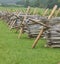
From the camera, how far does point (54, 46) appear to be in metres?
21.1

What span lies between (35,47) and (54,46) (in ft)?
3.01

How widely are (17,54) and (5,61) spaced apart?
78.2 inches

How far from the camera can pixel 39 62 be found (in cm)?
1662

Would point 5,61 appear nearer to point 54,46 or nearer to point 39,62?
point 39,62

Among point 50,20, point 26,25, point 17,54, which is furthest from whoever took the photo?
point 26,25

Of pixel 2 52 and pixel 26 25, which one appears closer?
pixel 2 52

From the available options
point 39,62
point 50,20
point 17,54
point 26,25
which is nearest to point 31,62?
Result: point 39,62

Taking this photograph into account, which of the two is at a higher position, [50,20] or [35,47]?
[50,20]

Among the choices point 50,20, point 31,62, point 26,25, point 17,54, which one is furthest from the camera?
point 26,25

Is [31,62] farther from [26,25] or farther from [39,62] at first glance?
[26,25]

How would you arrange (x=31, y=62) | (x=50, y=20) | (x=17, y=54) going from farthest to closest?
(x=50, y=20)
(x=17, y=54)
(x=31, y=62)

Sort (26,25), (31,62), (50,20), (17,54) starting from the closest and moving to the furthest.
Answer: (31,62) < (17,54) < (50,20) < (26,25)

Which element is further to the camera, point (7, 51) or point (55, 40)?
point (55, 40)

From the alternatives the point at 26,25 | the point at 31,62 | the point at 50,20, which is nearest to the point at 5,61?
the point at 31,62
